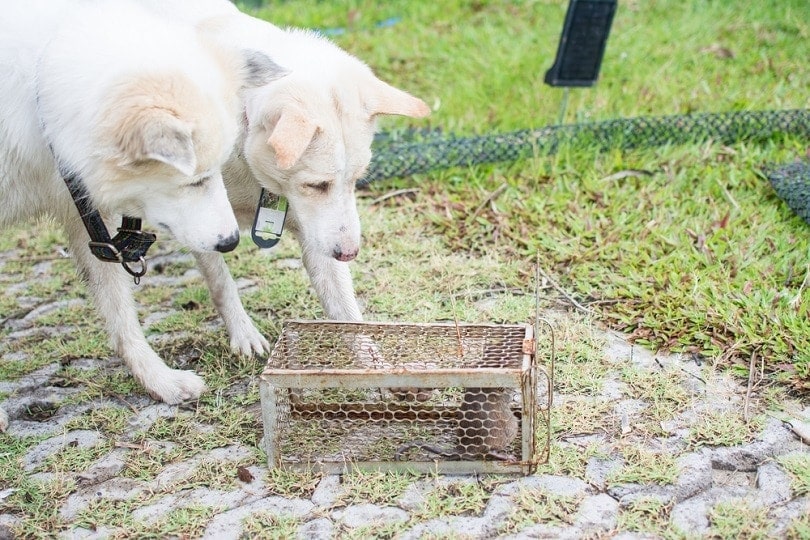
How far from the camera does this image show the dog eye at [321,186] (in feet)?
9.70

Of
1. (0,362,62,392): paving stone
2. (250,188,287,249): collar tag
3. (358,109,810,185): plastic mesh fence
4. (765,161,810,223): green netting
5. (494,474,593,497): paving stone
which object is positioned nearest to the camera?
(494,474,593,497): paving stone

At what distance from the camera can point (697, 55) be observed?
617 centimetres

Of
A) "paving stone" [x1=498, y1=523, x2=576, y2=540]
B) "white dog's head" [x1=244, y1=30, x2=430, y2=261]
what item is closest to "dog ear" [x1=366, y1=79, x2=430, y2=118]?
"white dog's head" [x1=244, y1=30, x2=430, y2=261]

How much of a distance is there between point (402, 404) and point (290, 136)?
929 mm

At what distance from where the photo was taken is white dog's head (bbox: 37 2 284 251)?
2.43m

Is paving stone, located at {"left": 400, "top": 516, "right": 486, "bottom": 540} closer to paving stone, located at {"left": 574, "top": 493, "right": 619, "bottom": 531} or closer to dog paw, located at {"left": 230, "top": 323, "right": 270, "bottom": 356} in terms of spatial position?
paving stone, located at {"left": 574, "top": 493, "right": 619, "bottom": 531}

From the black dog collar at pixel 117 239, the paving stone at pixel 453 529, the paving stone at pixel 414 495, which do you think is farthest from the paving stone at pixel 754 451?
the black dog collar at pixel 117 239

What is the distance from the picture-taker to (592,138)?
16.0ft

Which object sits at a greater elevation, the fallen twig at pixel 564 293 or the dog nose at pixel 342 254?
the dog nose at pixel 342 254

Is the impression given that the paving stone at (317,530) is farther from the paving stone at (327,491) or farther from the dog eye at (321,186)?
the dog eye at (321,186)

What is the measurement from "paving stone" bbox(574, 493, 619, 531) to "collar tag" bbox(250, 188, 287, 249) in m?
1.42

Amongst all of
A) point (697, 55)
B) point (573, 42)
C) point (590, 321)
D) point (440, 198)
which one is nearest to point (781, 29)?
point (697, 55)

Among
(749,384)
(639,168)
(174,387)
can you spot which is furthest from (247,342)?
(639,168)

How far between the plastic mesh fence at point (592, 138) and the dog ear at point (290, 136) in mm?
2000
